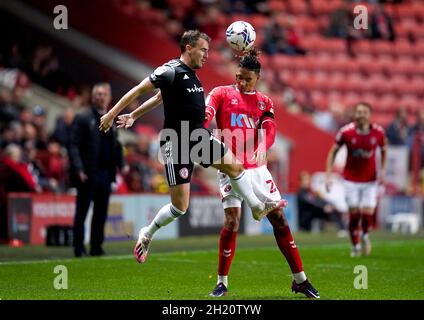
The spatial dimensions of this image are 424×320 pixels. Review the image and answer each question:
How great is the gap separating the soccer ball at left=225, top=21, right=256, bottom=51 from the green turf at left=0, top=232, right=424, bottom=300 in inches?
101

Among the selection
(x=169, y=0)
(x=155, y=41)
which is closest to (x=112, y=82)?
(x=155, y=41)

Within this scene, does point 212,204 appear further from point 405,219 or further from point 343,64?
point 343,64

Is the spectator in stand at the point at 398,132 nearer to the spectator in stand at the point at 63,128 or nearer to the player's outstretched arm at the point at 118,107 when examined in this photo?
the spectator in stand at the point at 63,128

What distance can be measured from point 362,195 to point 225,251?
6.77 meters

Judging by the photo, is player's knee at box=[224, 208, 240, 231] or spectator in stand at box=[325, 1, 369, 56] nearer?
player's knee at box=[224, 208, 240, 231]

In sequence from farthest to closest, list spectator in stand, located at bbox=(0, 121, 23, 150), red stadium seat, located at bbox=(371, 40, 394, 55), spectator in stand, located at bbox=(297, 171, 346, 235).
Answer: red stadium seat, located at bbox=(371, 40, 394, 55), spectator in stand, located at bbox=(297, 171, 346, 235), spectator in stand, located at bbox=(0, 121, 23, 150)

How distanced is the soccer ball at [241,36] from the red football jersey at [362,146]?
6036mm

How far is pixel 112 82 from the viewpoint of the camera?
25062 millimetres

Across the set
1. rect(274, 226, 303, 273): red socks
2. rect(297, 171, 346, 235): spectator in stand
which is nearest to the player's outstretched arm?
rect(274, 226, 303, 273): red socks

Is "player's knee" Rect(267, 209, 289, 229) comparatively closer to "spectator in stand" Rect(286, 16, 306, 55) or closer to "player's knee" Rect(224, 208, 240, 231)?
"player's knee" Rect(224, 208, 240, 231)

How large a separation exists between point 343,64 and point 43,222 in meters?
15.1

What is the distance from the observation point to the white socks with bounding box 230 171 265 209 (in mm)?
9266

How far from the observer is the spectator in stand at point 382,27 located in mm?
29672

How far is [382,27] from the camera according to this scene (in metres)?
30.1
